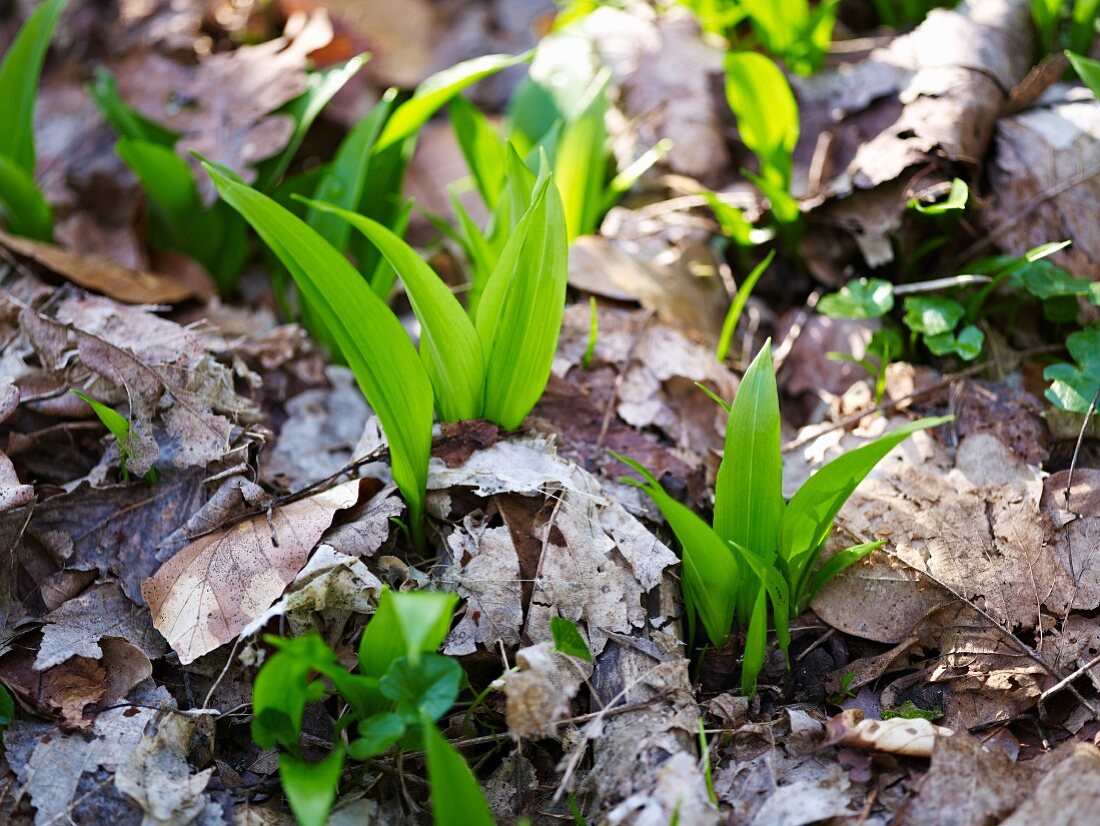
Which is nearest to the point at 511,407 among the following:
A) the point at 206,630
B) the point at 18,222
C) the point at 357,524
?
the point at 357,524

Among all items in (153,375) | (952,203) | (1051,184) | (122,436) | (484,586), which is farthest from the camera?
(1051,184)

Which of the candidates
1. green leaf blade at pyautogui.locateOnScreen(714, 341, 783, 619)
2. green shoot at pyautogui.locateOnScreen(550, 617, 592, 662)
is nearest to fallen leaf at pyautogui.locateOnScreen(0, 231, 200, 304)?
green shoot at pyautogui.locateOnScreen(550, 617, 592, 662)

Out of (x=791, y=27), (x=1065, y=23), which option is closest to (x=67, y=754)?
(x=791, y=27)

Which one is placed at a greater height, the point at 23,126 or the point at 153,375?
the point at 23,126

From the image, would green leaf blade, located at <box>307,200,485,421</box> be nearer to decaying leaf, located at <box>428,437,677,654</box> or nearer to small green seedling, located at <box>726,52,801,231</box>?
decaying leaf, located at <box>428,437,677,654</box>

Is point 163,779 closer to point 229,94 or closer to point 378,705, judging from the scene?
point 378,705

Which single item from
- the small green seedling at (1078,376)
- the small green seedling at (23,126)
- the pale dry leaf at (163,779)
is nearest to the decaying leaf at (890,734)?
the small green seedling at (1078,376)

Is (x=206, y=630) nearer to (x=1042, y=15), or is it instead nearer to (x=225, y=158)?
(x=225, y=158)
